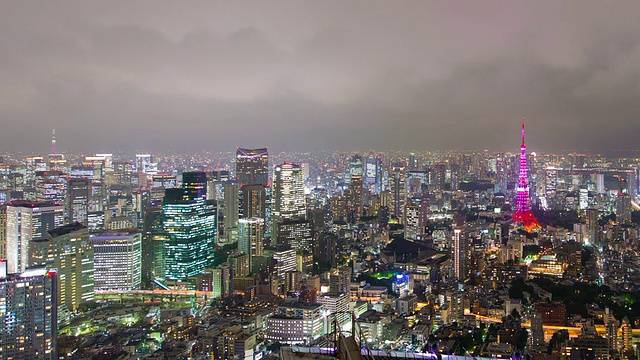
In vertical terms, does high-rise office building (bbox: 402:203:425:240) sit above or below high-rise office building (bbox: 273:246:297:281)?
above

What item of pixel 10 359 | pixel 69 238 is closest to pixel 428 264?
pixel 69 238

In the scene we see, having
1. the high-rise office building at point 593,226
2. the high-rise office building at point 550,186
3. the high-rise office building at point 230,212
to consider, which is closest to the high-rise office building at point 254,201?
the high-rise office building at point 230,212

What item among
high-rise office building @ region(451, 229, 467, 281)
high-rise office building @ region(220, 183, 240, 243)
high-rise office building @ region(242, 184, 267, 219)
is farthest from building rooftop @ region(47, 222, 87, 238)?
high-rise office building @ region(451, 229, 467, 281)

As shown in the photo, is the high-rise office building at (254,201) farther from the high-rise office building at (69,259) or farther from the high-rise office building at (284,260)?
the high-rise office building at (69,259)

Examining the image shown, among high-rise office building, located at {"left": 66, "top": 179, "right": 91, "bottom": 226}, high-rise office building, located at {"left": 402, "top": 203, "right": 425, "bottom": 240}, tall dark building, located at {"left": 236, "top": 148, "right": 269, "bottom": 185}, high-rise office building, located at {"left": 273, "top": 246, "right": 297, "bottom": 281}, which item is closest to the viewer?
high-rise office building, located at {"left": 66, "top": 179, "right": 91, "bottom": 226}

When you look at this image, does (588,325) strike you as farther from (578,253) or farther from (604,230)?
(604,230)

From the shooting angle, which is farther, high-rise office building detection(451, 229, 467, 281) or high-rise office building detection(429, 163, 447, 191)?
high-rise office building detection(429, 163, 447, 191)

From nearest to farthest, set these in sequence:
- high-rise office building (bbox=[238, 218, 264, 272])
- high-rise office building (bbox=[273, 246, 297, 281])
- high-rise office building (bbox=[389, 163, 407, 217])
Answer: high-rise office building (bbox=[273, 246, 297, 281]) → high-rise office building (bbox=[238, 218, 264, 272]) → high-rise office building (bbox=[389, 163, 407, 217])

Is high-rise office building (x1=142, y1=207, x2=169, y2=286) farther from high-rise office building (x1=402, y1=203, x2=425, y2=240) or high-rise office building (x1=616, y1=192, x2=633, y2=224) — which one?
high-rise office building (x1=616, y1=192, x2=633, y2=224)
